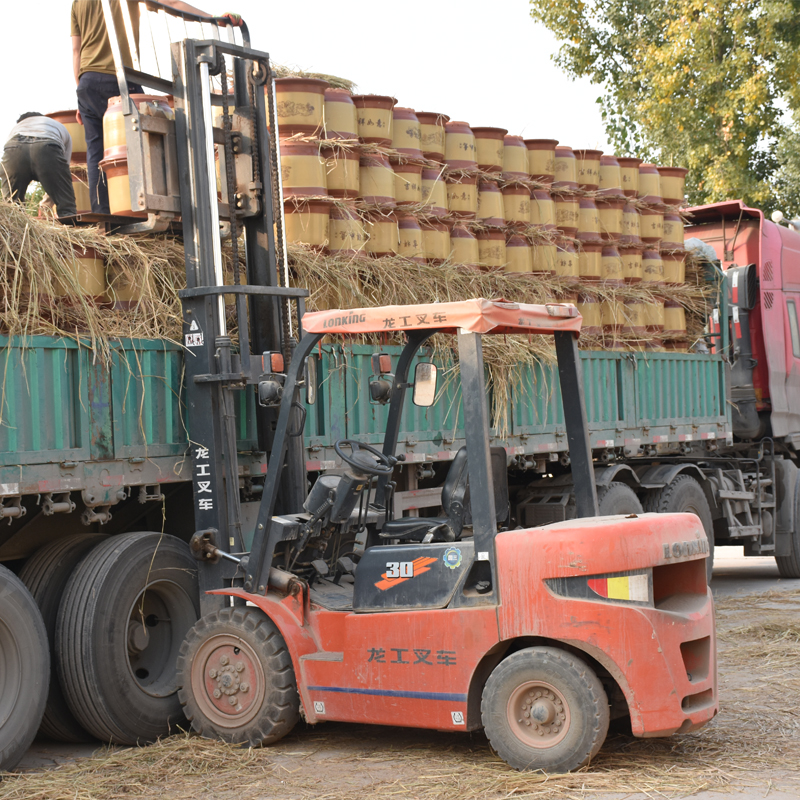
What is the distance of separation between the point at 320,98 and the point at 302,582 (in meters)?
3.65

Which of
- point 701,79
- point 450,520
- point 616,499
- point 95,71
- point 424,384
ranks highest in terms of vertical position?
point 701,79

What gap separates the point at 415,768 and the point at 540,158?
6.14 meters

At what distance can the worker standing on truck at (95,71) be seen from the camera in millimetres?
7051

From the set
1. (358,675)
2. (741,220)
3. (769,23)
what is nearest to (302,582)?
(358,675)

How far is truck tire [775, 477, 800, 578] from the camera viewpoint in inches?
507

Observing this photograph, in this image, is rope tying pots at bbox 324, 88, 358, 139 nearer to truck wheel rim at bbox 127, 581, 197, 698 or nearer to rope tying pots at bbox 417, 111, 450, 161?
rope tying pots at bbox 417, 111, 450, 161

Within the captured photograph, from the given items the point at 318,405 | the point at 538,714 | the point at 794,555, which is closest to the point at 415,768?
the point at 538,714

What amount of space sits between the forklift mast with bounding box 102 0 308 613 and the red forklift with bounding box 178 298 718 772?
30 centimetres

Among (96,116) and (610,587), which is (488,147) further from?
(610,587)

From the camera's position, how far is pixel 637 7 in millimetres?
20641

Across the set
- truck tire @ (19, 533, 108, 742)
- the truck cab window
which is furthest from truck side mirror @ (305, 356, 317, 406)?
the truck cab window

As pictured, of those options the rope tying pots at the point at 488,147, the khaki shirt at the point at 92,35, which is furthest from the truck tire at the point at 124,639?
the rope tying pots at the point at 488,147

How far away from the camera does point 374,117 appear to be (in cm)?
829

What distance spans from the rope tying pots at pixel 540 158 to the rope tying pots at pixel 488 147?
622 millimetres
